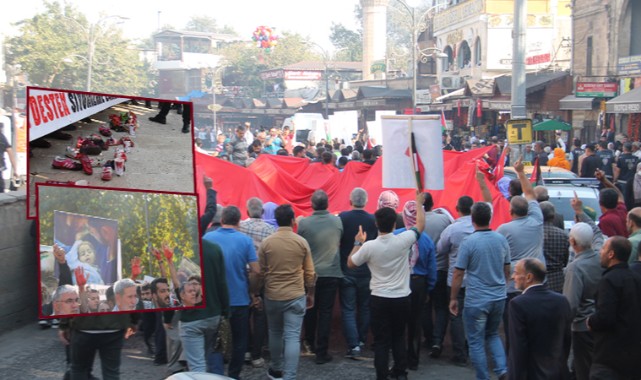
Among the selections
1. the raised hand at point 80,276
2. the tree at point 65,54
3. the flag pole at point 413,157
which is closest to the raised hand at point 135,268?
the raised hand at point 80,276

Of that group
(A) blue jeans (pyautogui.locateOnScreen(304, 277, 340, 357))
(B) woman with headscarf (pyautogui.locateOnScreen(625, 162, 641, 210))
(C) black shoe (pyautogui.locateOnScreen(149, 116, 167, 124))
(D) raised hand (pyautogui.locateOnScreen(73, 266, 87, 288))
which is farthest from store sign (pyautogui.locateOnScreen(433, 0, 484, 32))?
(D) raised hand (pyautogui.locateOnScreen(73, 266, 87, 288))

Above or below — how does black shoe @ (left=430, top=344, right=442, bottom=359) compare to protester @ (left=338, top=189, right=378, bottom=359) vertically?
below

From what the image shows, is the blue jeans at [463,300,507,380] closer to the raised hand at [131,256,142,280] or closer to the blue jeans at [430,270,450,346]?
the blue jeans at [430,270,450,346]

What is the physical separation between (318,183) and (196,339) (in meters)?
6.86

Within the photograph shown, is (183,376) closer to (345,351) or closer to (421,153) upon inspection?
(421,153)

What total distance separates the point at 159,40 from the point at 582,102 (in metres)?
84.3

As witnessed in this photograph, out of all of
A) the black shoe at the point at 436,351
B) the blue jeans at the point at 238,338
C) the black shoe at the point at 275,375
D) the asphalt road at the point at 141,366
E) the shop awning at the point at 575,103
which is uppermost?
the shop awning at the point at 575,103

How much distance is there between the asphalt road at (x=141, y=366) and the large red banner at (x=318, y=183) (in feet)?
8.19

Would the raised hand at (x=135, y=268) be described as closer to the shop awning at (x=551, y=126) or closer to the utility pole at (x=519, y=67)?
the utility pole at (x=519, y=67)

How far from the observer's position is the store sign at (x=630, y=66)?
85.8ft

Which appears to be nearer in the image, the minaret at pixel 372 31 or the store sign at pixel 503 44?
the store sign at pixel 503 44

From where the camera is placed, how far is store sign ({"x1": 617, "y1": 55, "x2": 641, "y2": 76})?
85.8 ft

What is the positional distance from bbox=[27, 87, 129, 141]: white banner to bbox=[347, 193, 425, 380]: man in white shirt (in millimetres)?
2823

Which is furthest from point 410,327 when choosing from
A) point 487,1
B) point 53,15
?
point 53,15
